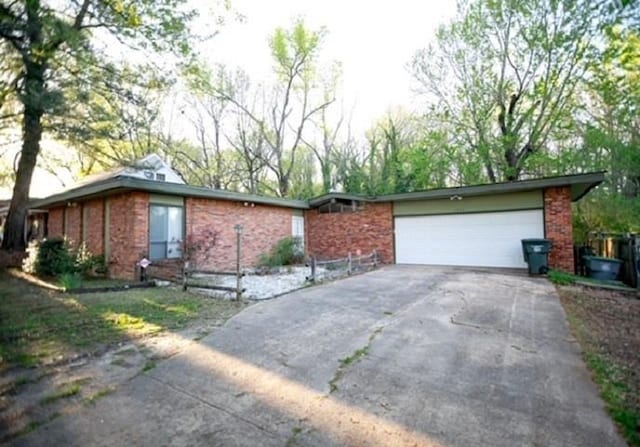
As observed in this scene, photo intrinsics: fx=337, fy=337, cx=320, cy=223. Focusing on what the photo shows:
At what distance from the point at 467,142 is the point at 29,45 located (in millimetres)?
18193

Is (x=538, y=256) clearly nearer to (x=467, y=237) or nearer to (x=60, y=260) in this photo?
(x=467, y=237)

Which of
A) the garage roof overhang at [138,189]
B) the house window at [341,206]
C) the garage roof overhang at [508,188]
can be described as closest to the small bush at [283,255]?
the garage roof overhang at [138,189]

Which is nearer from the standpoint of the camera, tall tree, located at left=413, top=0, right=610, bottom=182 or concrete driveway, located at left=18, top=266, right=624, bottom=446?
concrete driveway, located at left=18, top=266, right=624, bottom=446

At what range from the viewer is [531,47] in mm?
15281

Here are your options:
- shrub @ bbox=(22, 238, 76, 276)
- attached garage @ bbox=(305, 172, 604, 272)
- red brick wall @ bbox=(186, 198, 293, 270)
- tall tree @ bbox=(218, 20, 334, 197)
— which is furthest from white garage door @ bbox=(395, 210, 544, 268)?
tall tree @ bbox=(218, 20, 334, 197)

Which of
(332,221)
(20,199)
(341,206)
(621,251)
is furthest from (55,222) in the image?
(621,251)

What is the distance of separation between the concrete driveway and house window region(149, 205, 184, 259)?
18.1 ft

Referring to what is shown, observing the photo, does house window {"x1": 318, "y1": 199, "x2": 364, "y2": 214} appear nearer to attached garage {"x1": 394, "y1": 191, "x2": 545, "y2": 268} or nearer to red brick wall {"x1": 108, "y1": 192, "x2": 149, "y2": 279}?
attached garage {"x1": 394, "y1": 191, "x2": 545, "y2": 268}

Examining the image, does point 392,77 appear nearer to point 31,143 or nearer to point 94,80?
point 94,80

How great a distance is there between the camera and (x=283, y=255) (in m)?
13.6

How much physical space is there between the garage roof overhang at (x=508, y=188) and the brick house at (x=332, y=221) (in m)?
0.03

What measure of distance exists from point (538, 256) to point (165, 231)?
1128 cm

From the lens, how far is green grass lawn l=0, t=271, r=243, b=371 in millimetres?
4363

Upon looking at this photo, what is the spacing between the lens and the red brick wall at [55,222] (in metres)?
13.5
